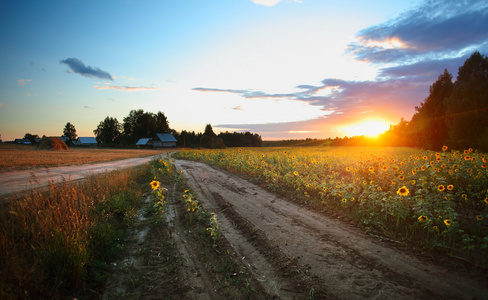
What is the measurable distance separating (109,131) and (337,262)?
4623 inches

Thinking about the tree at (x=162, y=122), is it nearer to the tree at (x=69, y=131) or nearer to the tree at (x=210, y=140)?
the tree at (x=210, y=140)

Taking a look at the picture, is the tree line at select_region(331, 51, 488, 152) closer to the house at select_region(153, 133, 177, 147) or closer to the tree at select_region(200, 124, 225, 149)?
the tree at select_region(200, 124, 225, 149)

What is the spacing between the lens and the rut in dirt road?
10.1 feet

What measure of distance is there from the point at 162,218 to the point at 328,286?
4593 mm

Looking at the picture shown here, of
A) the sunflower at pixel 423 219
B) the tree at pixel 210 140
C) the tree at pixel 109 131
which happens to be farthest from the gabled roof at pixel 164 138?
the sunflower at pixel 423 219

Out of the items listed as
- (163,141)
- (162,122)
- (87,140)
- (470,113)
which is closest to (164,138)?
(163,141)

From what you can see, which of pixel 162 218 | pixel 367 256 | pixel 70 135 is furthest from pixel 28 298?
pixel 70 135

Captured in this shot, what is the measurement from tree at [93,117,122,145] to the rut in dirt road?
113m

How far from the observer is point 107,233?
4.83 meters

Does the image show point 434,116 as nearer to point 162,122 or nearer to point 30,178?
point 30,178

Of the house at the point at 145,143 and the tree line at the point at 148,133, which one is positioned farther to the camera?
the tree line at the point at 148,133

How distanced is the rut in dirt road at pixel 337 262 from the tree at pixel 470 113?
27.2 m

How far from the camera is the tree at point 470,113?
77.8 ft

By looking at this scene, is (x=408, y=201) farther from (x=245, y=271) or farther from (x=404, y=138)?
(x=404, y=138)
